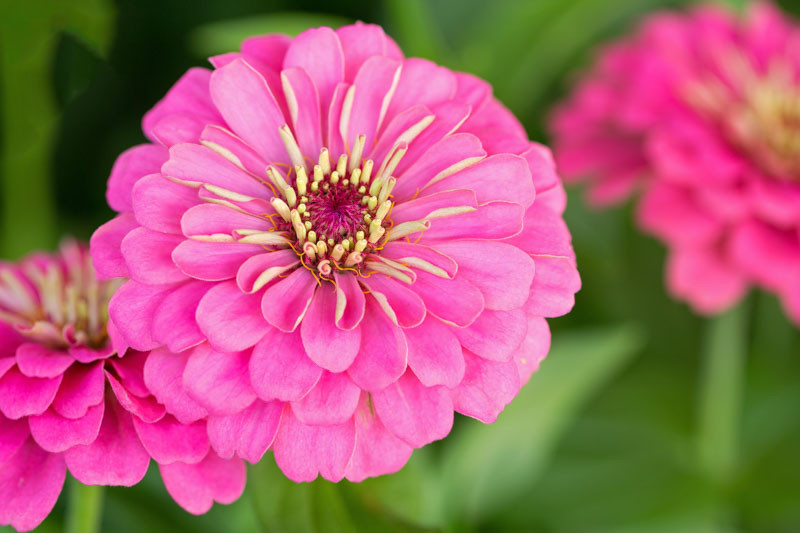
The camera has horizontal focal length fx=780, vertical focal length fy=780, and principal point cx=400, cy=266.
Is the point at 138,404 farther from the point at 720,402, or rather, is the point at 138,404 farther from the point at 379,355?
the point at 720,402

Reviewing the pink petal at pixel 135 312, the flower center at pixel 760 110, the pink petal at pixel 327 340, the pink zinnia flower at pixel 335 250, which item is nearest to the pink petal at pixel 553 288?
the pink zinnia flower at pixel 335 250

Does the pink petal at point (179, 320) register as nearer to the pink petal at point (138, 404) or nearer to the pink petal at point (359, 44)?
the pink petal at point (138, 404)

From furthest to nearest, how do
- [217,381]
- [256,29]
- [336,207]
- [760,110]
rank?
[760,110] < [256,29] < [336,207] < [217,381]

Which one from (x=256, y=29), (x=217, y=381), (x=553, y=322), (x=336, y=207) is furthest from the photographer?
(x=553, y=322)

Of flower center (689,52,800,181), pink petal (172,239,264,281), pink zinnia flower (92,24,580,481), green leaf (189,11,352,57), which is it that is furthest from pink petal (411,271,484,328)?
flower center (689,52,800,181)

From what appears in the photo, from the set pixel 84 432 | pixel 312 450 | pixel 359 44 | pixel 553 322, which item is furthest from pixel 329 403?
pixel 553 322

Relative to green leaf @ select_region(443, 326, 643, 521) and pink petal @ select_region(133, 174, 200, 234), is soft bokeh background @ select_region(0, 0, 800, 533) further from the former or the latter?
pink petal @ select_region(133, 174, 200, 234)

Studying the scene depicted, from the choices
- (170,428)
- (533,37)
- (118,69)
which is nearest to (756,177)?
(533,37)
